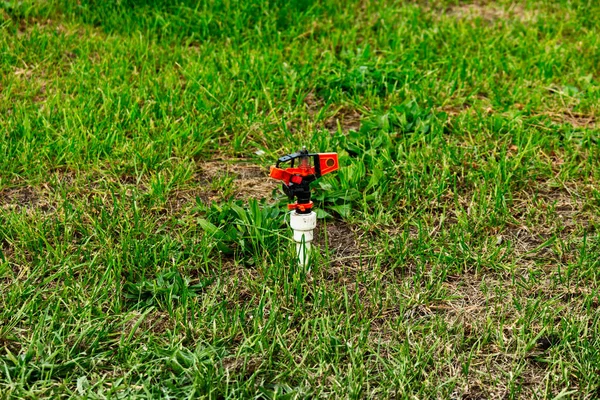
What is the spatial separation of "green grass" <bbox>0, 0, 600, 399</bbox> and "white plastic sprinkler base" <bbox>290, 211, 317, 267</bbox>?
0.23 feet

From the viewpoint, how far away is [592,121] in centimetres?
409

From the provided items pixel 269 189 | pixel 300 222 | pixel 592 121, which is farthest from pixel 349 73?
pixel 300 222

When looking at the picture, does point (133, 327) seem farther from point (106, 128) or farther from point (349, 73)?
point (349, 73)

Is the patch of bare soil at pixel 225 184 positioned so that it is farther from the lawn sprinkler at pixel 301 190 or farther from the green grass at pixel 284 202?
the lawn sprinkler at pixel 301 190

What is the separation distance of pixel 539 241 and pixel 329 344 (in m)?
1.17

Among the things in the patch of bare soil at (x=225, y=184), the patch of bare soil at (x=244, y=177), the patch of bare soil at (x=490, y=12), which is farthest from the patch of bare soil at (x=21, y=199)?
the patch of bare soil at (x=490, y=12)

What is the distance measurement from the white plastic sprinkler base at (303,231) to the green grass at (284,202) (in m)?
0.07

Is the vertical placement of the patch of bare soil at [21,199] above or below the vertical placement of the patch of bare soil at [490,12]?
below

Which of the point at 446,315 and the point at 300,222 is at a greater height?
the point at 300,222

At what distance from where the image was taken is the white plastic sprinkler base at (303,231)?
2.84 meters

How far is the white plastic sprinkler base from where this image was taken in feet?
9.30

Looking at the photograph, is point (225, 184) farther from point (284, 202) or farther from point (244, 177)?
point (284, 202)

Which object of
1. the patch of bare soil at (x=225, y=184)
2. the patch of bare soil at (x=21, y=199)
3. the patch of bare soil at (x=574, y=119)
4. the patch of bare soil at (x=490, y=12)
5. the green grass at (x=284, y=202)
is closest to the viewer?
the green grass at (x=284, y=202)

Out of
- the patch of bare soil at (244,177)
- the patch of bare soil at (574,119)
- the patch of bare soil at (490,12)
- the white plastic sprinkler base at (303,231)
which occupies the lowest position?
the patch of bare soil at (244,177)
